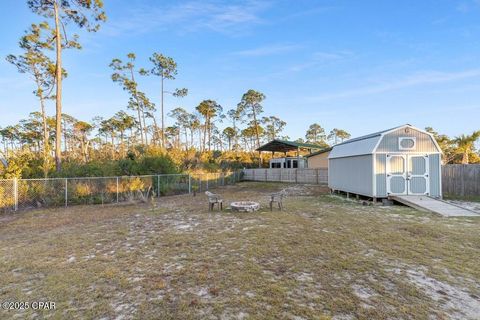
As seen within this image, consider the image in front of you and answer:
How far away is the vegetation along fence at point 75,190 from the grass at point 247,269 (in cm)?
367

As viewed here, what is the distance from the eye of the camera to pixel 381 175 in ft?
34.1

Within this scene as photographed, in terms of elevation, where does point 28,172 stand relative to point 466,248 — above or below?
above

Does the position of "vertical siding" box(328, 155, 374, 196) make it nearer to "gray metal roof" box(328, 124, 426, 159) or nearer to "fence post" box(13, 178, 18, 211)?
"gray metal roof" box(328, 124, 426, 159)

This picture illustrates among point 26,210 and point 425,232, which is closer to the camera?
point 425,232

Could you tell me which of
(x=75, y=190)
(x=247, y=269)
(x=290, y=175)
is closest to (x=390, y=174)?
(x=247, y=269)

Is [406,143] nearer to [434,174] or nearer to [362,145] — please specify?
[362,145]


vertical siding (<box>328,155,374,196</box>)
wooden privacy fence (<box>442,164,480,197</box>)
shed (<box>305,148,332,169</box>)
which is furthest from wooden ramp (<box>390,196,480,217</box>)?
shed (<box>305,148,332,169</box>)

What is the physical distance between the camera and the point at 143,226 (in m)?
6.88

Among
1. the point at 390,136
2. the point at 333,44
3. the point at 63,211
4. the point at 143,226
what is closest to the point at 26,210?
the point at 63,211

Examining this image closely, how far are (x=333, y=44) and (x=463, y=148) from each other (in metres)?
14.8

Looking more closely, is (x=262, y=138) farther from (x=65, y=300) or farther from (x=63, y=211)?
(x=65, y=300)

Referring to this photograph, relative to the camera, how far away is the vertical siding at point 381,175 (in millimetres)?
10391

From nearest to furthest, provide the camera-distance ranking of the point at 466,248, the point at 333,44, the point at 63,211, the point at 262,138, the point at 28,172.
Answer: the point at 466,248 < the point at 63,211 < the point at 28,172 < the point at 333,44 < the point at 262,138

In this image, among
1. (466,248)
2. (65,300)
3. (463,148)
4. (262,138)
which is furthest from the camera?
(262,138)
